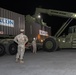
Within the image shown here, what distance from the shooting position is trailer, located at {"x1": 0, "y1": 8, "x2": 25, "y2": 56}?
17344 millimetres

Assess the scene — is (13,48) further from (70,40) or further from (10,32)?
(70,40)

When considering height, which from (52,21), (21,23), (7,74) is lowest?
(7,74)

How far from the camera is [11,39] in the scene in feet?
60.3

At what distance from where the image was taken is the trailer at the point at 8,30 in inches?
683

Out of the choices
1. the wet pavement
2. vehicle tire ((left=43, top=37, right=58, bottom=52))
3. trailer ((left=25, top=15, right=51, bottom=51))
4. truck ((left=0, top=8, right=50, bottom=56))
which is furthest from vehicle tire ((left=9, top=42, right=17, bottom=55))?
the wet pavement

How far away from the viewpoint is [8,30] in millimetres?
18312

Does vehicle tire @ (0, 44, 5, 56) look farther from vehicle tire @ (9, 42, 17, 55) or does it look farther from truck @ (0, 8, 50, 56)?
vehicle tire @ (9, 42, 17, 55)

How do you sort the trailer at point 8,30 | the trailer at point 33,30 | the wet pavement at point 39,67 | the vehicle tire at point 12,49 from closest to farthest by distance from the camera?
the wet pavement at point 39,67
the trailer at point 8,30
the vehicle tire at point 12,49
the trailer at point 33,30

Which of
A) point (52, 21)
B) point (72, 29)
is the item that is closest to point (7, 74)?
point (72, 29)

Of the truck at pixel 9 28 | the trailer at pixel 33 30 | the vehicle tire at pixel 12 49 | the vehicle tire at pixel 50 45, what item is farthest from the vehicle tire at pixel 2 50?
the vehicle tire at pixel 50 45

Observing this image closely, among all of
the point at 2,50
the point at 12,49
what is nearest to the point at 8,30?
the point at 12,49

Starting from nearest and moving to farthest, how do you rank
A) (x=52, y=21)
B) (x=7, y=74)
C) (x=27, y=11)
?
(x=7, y=74)
(x=27, y=11)
(x=52, y=21)

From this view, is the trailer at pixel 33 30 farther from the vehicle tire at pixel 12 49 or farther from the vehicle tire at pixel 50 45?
the vehicle tire at pixel 12 49

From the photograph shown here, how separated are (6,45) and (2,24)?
5.14ft
